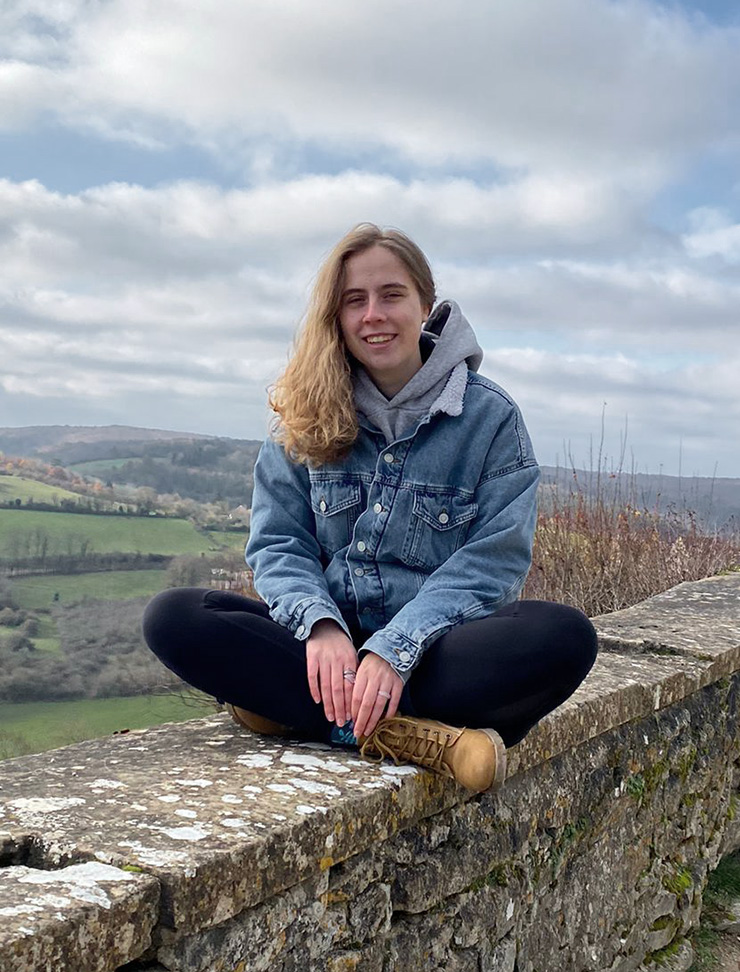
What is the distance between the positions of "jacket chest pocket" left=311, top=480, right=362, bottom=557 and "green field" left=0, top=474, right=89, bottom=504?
70.8 feet

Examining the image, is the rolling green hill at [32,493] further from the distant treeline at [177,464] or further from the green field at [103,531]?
the distant treeline at [177,464]

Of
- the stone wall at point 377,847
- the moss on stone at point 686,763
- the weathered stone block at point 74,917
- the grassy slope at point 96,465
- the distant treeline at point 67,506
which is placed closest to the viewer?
the weathered stone block at point 74,917

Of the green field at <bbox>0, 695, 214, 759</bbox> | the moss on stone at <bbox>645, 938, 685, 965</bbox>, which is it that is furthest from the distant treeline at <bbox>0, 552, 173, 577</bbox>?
the moss on stone at <bbox>645, 938, 685, 965</bbox>

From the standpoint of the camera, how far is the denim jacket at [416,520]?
2.50 meters

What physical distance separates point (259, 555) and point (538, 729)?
86 cm

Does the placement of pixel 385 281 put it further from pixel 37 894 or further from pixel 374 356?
pixel 37 894

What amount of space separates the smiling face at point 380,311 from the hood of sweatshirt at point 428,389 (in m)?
0.07

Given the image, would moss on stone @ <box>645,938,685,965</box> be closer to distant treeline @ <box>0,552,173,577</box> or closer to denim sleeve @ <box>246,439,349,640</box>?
denim sleeve @ <box>246,439,349,640</box>

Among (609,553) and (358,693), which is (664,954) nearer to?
(358,693)

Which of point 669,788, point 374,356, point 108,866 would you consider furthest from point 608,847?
point 108,866

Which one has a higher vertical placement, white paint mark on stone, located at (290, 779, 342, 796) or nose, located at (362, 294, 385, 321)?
nose, located at (362, 294, 385, 321)

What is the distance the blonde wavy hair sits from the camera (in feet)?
8.42

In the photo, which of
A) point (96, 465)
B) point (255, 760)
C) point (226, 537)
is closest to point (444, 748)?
point (255, 760)

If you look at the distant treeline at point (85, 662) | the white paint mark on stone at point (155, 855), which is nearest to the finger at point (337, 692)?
the white paint mark on stone at point (155, 855)
